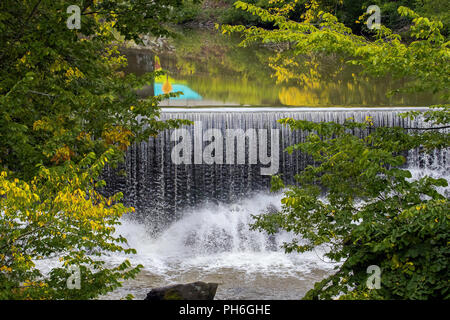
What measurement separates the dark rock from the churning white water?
73 centimetres

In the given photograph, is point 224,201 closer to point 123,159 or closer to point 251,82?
point 123,159

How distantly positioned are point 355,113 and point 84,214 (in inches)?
431

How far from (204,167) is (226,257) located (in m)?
2.76

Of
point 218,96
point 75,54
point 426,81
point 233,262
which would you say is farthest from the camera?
point 218,96

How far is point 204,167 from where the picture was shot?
14.6m

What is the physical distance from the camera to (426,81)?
641cm

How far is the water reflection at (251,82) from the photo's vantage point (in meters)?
17.5

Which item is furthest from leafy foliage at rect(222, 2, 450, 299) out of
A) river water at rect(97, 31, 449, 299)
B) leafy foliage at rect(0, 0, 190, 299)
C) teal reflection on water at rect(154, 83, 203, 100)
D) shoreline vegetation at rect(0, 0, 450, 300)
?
teal reflection on water at rect(154, 83, 203, 100)

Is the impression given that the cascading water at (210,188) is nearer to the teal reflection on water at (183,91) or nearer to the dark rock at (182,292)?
the dark rock at (182,292)

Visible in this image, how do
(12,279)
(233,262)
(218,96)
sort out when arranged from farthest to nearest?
(218,96) → (233,262) → (12,279)

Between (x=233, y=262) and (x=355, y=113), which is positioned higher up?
(x=355, y=113)

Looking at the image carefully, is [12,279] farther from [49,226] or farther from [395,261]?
[395,261]

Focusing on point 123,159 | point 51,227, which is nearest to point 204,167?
point 123,159
